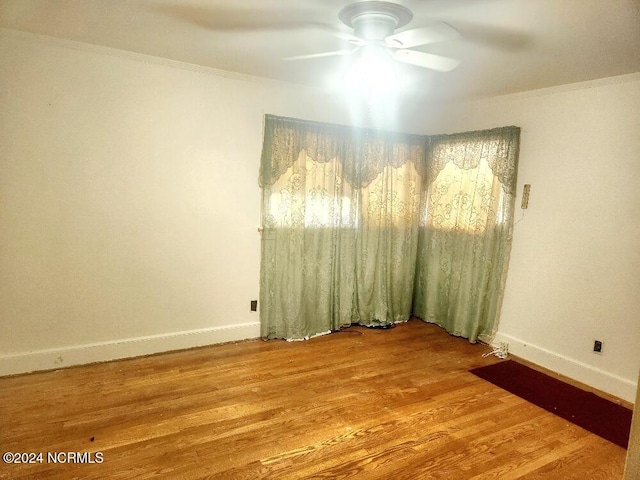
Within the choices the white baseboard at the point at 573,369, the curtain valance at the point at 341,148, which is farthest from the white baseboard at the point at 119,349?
the white baseboard at the point at 573,369

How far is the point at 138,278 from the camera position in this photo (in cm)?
319

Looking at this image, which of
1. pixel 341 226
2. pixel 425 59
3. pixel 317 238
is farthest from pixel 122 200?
pixel 425 59

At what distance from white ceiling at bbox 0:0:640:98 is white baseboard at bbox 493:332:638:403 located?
7.25ft

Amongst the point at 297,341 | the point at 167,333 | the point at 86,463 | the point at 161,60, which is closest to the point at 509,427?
the point at 297,341

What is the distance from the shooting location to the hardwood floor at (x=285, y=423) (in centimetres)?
206

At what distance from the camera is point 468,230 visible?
3871 millimetres

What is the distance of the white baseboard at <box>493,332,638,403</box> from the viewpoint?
9.45ft

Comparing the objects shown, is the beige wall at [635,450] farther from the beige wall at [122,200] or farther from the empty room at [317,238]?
the beige wall at [122,200]

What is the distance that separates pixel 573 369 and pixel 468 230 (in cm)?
146

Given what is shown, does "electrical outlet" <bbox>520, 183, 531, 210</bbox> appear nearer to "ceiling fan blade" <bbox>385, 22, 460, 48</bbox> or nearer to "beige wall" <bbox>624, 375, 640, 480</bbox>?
"ceiling fan blade" <bbox>385, 22, 460, 48</bbox>

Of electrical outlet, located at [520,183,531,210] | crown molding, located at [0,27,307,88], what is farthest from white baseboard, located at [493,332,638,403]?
crown molding, located at [0,27,307,88]

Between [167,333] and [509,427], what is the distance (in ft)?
8.80

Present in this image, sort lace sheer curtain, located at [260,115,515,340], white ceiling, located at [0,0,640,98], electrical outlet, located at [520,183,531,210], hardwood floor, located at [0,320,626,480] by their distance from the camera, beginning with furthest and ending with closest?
lace sheer curtain, located at [260,115,515,340] → electrical outlet, located at [520,183,531,210] → hardwood floor, located at [0,320,626,480] → white ceiling, located at [0,0,640,98]

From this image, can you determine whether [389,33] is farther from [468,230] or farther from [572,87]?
[468,230]
